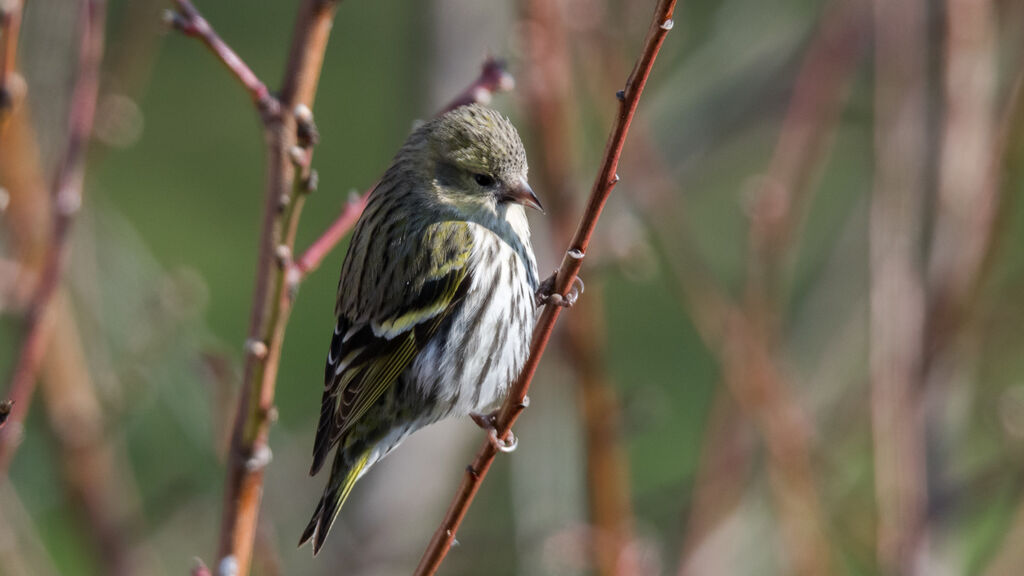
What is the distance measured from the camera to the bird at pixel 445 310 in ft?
9.22

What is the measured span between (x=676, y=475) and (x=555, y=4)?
4.25 meters

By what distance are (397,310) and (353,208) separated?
0.75 meters

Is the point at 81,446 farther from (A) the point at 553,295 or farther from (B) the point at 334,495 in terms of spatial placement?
(A) the point at 553,295

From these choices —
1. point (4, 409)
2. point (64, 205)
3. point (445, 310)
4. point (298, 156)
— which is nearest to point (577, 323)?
point (445, 310)

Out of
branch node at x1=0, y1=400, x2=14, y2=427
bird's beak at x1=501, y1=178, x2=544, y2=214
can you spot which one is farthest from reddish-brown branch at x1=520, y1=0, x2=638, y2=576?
branch node at x1=0, y1=400, x2=14, y2=427

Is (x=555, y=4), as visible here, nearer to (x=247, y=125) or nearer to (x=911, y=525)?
(x=911, y=525)

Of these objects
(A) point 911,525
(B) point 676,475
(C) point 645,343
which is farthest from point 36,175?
(C) point 645,343

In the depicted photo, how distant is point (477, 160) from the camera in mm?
2846

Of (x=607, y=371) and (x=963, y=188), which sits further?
(x=607, y=371)

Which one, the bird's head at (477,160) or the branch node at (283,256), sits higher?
the bird's head at (477,160)

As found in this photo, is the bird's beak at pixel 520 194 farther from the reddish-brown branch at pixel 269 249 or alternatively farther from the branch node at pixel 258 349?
the branch node at pixel 258 349

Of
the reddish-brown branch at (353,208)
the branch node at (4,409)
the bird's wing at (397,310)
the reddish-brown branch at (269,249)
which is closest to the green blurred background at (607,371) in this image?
the bird's wing at (397,310)

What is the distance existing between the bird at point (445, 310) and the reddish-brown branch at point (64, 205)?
2.32ft

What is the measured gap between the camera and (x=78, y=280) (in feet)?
10.9
